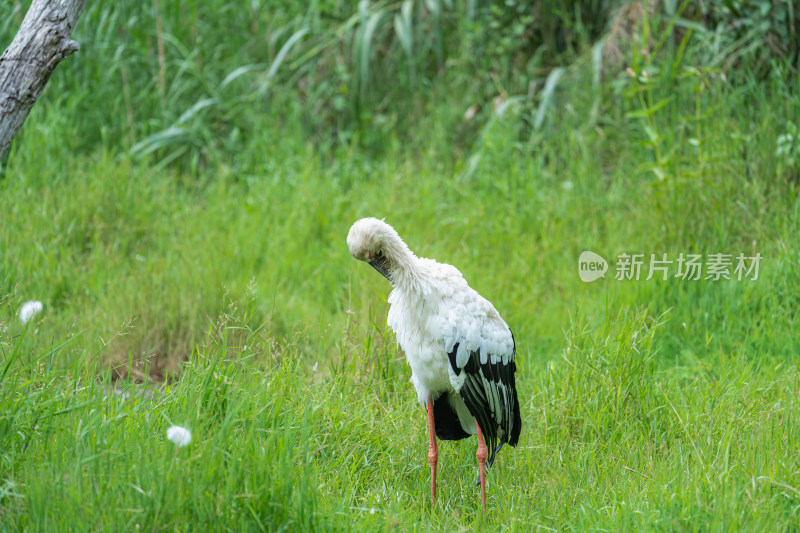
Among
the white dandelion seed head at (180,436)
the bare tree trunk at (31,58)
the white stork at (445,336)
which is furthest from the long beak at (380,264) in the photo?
the bare tree trunk at (31,58)

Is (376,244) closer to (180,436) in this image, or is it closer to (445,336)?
(445,336)

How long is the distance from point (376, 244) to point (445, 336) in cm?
47

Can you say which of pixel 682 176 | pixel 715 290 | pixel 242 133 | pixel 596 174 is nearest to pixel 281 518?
pixel 715 290

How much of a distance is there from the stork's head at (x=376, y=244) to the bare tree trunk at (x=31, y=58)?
1.27m

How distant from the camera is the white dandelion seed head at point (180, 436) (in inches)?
102

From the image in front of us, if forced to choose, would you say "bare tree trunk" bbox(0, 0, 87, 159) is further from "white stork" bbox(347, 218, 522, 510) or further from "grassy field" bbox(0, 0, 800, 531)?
"white stork" bbox(347, 218, 522, 510)

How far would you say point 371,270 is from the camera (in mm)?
4934

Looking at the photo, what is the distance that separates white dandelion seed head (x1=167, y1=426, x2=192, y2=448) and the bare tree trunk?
1.20 m

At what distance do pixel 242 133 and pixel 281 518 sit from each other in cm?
515

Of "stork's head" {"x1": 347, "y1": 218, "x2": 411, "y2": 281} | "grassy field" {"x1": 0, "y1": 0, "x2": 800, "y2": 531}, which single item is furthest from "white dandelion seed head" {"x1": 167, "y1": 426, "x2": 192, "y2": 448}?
"stork's head" {"x1": 347, "y1": 218, "x2": 411, "y2": 281}

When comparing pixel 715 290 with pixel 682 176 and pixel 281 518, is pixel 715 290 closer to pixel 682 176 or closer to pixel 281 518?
pixel 682 176

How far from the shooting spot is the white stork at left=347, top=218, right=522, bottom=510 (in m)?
3.20

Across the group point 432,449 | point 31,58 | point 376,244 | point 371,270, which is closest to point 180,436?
point 376,244

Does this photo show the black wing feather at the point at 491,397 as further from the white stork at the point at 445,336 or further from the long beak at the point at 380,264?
the long beak at the point at 380,264
